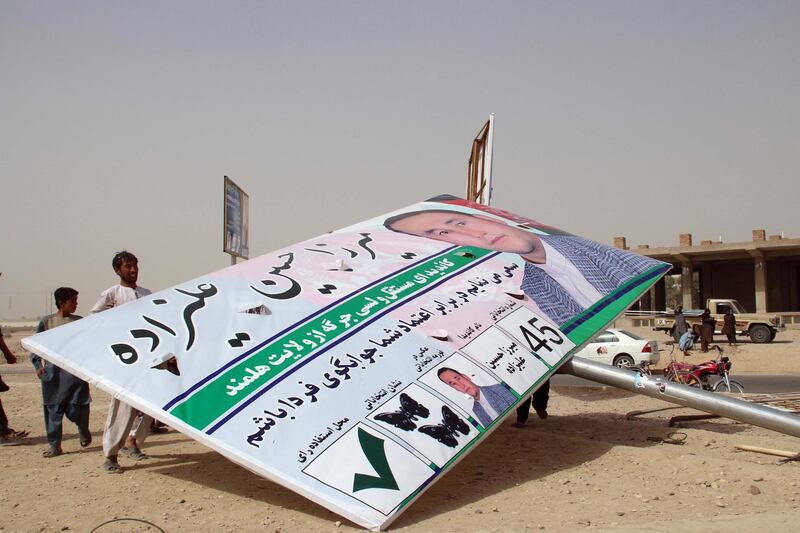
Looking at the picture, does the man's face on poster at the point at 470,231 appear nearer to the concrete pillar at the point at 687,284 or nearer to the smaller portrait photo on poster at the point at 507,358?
the smaller portrait photo on poster at the point at 507,358

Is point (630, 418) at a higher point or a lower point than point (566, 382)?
higher

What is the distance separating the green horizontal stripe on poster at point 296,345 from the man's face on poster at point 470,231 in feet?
2.69

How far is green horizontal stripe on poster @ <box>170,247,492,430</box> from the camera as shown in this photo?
449cm

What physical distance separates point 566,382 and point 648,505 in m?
11.9

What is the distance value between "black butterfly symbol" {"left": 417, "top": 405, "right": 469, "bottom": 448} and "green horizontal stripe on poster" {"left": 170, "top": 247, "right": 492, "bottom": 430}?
1.00m

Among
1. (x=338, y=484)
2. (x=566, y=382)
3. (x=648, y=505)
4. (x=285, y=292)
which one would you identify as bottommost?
(x=566, y=382)

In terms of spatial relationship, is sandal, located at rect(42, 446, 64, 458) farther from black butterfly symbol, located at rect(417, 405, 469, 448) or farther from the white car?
the white car

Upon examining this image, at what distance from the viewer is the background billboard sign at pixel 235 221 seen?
13.4 metres

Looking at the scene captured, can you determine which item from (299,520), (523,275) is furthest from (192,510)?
(523,275)

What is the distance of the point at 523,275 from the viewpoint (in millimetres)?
6590

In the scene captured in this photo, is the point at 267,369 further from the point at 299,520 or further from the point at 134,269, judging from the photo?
the point at 134,269

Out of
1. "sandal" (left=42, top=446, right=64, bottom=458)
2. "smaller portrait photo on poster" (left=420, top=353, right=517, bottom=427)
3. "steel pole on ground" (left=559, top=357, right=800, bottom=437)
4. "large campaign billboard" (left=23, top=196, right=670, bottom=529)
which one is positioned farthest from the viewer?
"sandal" (left=42, top=446, right=64, bottom=458)

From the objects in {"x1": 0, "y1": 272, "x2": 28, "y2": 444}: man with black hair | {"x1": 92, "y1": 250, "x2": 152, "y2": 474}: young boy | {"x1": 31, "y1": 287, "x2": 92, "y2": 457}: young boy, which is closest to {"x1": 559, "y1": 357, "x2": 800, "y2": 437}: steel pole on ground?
{"x1": 92, "y1": 250, "x2": 152, "y2": 474}: young boy

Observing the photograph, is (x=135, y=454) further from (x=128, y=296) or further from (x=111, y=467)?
(x=128, y=296)
